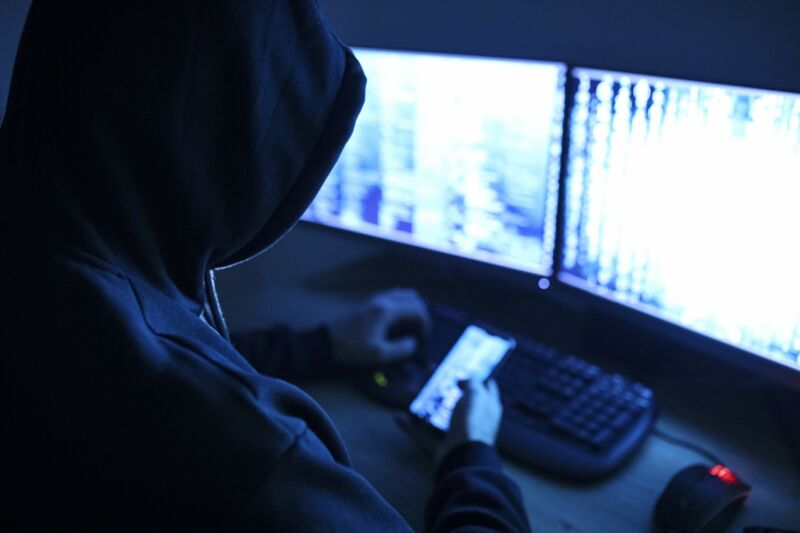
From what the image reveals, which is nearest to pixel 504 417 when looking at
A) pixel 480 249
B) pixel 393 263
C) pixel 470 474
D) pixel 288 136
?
pixel 470 474

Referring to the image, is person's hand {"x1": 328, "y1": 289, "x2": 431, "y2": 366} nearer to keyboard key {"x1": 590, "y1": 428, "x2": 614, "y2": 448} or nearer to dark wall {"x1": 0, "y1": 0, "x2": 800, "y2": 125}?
keyboard key {"x1": 590, "y1": 428, "x2": 614, "y2": 448}

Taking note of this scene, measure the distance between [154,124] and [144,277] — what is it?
14 cm

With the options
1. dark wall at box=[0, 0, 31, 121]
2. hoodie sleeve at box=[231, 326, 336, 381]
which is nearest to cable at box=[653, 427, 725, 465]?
hoodie sleeve at box=[231, 326, 336, 381]

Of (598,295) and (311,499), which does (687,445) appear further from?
(311,499)

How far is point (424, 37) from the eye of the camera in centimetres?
142

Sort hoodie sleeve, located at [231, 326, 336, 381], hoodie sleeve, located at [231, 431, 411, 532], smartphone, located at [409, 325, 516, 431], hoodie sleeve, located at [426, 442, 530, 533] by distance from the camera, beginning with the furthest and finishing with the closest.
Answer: hoodie sleeve, located at [231, 326, 336, 381], smartphone, located at [409, 325, 516, 431], hoodie sleeve, located at [426, 442, 530, 533], hoodie sleeve, located at [231, 431, 411, 532]

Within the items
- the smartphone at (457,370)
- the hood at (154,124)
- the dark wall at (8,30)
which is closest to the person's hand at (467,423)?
the smartphone at (457,370)

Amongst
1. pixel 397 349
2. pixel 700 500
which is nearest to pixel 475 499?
pixel 700 500

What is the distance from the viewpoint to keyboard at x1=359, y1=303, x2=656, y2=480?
0.93 metres

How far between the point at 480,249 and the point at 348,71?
0.54 m

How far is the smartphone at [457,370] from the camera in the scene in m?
0.98

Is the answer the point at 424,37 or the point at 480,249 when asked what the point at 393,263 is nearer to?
the point at 480,249

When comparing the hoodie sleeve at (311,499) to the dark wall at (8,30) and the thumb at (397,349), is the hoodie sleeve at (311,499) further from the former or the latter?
the dark wall at (8,30)

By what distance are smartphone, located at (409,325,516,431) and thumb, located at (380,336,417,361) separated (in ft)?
0.22
